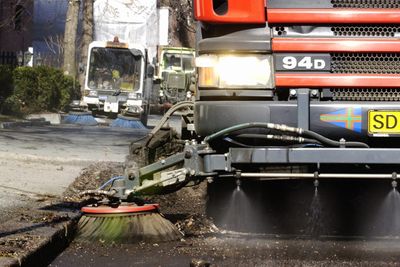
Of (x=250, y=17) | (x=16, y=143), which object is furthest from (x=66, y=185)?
(x=16, y=143)

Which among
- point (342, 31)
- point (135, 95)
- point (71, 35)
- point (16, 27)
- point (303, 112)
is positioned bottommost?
point (135, 95)

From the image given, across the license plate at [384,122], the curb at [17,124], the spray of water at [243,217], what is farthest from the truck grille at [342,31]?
the curb at [17,124]

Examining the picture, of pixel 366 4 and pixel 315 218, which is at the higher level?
pixel 366 4

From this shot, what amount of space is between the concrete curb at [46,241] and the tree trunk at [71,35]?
27188 millimetres

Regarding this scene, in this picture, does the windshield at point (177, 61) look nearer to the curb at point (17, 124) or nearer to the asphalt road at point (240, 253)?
the curb at point (17, 124)

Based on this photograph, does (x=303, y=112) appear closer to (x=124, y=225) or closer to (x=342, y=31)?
(x=342, y=31)

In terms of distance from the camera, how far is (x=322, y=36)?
614cm

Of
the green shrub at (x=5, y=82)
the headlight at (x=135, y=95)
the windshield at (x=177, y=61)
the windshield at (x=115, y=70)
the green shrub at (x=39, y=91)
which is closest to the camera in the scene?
the green shrub at (x=5, y=82)

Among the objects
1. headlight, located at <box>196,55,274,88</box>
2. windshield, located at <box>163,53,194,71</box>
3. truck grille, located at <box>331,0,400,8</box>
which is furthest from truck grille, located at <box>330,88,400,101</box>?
windshield, located at <box>163,53,194,71</box>

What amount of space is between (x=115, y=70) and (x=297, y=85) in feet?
79.0

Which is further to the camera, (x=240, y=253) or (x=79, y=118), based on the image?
(x=79, y=118)

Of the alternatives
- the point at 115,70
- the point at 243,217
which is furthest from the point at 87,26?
the point at 243,217

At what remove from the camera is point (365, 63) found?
6207mm

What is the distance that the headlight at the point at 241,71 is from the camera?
240 inches
